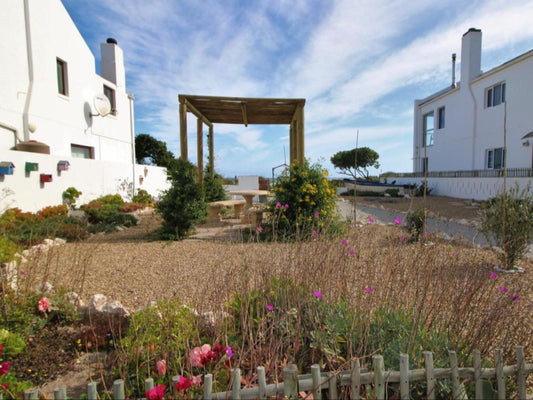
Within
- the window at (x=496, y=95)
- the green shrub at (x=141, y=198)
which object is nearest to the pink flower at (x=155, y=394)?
the green shrub at (x=141, y=198)

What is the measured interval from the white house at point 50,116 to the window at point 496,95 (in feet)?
49.5

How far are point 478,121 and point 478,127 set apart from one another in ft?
0.84

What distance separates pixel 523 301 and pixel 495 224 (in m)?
1.41

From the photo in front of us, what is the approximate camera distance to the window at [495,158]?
11360mm

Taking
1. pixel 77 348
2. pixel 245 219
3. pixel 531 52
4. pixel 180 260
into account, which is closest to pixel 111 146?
pixel 245 219

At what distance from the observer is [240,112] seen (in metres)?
8.34

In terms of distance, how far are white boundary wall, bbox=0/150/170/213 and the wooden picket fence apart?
241 inches

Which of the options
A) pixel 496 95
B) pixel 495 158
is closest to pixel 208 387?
pixel 495 158

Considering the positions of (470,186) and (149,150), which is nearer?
(470,186)

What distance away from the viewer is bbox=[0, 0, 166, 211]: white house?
6.88 meters

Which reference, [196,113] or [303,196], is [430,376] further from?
[196,113]

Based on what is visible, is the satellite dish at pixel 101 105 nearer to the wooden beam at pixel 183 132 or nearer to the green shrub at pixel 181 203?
the wooden beam at pixel 183 132

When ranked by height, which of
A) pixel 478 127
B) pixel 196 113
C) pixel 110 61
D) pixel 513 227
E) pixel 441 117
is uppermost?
pixel 110 61

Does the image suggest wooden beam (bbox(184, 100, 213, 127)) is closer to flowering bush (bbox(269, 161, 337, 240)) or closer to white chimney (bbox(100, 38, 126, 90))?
flowering bush (bbox(269, 161, 337, 240))
